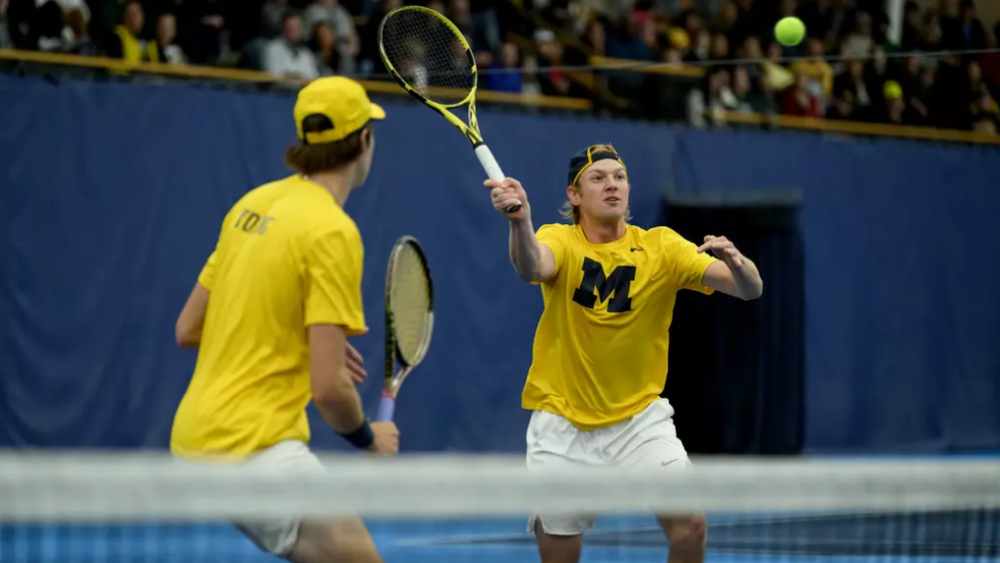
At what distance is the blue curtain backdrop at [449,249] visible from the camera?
32.6 ft

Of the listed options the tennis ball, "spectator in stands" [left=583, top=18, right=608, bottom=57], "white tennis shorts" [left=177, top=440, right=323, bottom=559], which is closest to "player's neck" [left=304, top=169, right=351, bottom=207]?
"white tennis shorts" [left=177, top=440, right=323, bottom=559]

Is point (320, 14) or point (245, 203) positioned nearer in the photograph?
point (245, 203)

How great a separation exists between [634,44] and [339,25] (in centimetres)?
355

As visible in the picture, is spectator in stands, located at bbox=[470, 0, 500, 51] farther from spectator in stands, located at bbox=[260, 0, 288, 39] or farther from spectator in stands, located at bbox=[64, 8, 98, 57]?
spectator in stands, located at bbox=[64, 8, 98, 57]

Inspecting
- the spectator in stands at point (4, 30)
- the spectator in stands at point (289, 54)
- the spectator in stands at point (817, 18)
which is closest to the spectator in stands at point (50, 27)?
the spectator in stands at point (4, 30)

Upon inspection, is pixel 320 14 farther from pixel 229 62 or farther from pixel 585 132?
pixel 585 132

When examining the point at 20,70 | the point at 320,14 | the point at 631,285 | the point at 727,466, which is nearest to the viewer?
the point at 727,466

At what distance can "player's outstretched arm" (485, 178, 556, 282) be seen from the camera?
4.83 metres

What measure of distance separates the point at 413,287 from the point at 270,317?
1337 mm

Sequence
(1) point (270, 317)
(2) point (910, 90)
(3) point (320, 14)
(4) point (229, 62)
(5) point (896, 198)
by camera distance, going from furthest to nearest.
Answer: (2) point (910, 90) < (5) point (896, 198) < (3) point (320, 14) < (4) point (229, 62) < (1) point (270, 317)

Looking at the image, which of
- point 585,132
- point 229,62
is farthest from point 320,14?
point 585,132

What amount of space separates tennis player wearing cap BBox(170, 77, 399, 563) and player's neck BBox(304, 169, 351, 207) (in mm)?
17

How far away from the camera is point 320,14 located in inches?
472

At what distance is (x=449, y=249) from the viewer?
38.3ft
